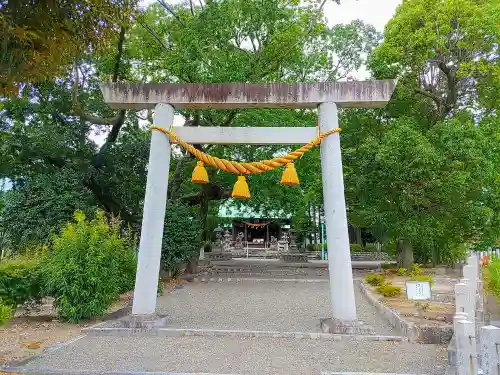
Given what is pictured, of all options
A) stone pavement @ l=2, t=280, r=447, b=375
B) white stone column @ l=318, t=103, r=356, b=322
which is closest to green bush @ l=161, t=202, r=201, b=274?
stone pavement @ l=2, t=280, r=447, b=375

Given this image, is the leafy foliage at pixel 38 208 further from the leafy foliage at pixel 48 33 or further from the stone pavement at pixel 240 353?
the leafy foliage at pixel 48 33

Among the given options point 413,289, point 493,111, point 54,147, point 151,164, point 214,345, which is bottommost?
point 214,345

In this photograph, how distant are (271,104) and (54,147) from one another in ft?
28.9

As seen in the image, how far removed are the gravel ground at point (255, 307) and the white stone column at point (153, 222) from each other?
75 cm

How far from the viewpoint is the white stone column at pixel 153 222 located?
7.07 meters

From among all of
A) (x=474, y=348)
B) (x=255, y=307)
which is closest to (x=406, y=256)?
(x=255, y=307)

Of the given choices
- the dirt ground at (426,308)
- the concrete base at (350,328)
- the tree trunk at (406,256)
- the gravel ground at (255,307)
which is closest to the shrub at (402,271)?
the tree trunk at (406,256)

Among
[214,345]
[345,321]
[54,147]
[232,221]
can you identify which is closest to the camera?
[214,345]

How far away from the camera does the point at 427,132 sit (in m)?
15.0

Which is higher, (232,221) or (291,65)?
(291,65)

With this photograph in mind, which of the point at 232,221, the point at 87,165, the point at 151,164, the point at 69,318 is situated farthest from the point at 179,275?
the point at 232,221

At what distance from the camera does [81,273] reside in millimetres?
7664

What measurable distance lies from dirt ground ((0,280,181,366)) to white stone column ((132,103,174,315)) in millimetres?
1223

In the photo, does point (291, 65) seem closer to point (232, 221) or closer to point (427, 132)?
point (427, 132)
